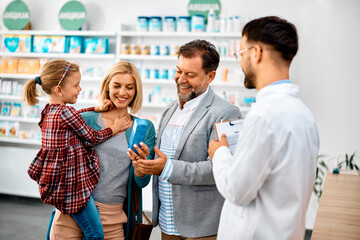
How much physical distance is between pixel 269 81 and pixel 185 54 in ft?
2.49

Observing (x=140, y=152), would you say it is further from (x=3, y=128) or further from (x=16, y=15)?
(x=16, y=15)

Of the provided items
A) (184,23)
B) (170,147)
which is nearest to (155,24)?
(184,23)

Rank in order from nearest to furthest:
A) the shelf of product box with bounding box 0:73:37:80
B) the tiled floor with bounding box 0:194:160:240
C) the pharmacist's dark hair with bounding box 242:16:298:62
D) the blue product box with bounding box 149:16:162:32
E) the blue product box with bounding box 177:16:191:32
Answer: the pharmacist's dark hair with bounding box 242:16:298:62 → the tiled floor with bounding box 0:194:160:240 → the blue product box with bounding box 177:16:191:32 → the blue product box with bounding box 149:16:162:32 → the shelf of product box with bounding box 0:73:37:80

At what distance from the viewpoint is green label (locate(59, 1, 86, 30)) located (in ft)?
18.7

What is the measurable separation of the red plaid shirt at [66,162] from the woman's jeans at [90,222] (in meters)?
0.04

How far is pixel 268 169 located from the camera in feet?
4.15

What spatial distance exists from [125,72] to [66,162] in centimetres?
58

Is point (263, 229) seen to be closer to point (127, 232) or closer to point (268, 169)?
point (268, 169)

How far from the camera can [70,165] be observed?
202 cm

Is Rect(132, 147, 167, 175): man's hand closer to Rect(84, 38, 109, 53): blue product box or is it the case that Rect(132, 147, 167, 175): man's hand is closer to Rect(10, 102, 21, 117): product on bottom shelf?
Rect(84, 38, 109, 53): blue product box

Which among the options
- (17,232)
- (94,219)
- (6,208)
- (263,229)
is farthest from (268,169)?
(6,208)

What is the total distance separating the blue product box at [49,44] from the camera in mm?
5734

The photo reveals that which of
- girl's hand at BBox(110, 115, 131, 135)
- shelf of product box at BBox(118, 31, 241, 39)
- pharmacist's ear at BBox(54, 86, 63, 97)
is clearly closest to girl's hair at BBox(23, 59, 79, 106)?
pharmacist's ear at BBox(54, 86, 63, 97)

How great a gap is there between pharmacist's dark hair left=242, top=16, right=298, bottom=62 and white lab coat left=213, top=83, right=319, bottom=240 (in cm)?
13
